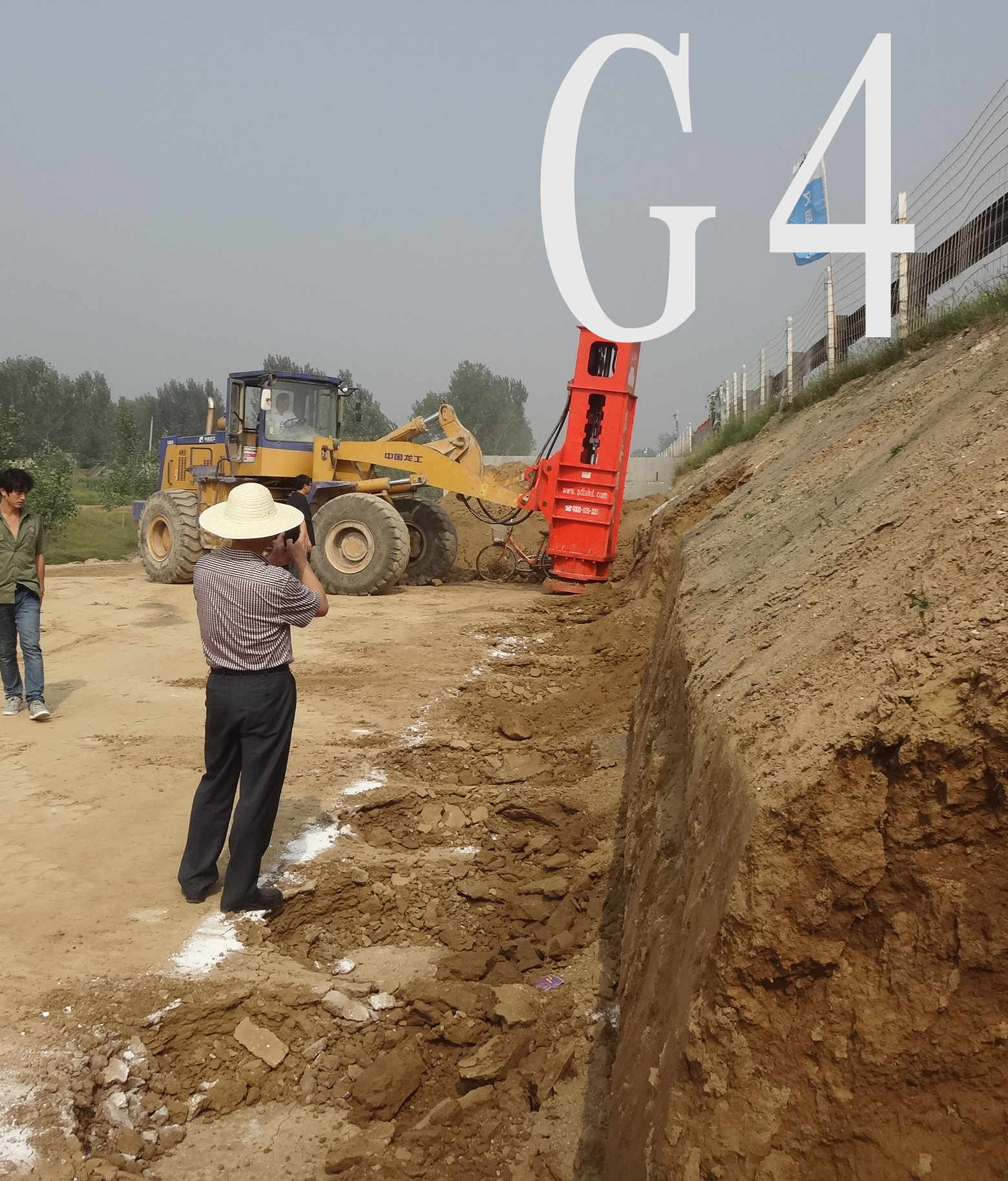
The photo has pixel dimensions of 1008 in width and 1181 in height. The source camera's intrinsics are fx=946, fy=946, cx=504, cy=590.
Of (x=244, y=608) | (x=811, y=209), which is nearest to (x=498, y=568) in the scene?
(x=811, y=209)

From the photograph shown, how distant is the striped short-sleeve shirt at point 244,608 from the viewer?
4188 millimetres

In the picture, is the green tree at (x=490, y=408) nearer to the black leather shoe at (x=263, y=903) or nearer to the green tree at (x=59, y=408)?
the green tree at (x=59, y=408)

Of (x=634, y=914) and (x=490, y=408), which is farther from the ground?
(x=490, y=408)

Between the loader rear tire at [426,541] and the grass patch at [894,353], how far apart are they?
207 inches

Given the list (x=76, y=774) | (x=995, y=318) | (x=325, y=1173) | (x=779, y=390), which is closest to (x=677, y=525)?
(x=995, y=318)

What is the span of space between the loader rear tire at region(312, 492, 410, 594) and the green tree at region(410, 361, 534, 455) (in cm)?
4921

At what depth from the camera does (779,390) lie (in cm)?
1647

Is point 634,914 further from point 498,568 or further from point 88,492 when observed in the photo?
point 88,492

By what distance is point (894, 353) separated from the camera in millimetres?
9703

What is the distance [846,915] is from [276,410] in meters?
14.2

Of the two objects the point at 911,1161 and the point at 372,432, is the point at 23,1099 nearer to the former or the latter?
the point at 911,1161

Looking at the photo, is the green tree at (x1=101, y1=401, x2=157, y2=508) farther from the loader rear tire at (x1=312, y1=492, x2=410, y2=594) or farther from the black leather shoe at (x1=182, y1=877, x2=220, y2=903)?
the black leather shoe at (x1=182, y1=877, x2=220, y2=903)

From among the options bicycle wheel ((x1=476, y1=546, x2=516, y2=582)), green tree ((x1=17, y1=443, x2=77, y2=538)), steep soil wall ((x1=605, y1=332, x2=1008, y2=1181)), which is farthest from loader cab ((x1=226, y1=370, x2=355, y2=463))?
steep soil wall ((x1=605, y1=332, x2=1008, y2=1181))

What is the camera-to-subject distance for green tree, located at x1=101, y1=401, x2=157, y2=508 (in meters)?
33.2
